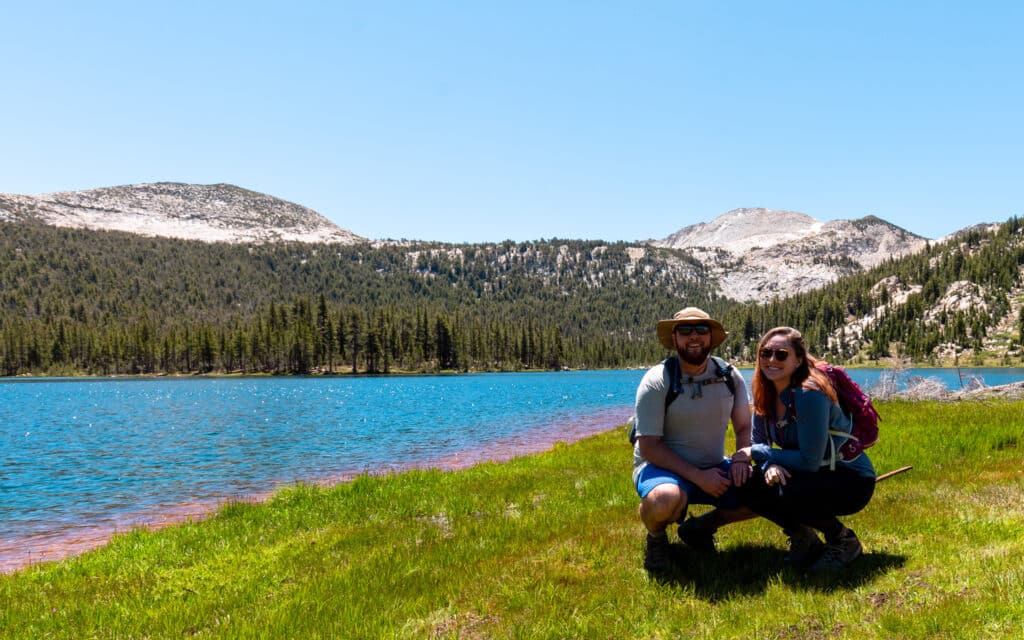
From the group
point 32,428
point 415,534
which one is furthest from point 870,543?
point 32,428

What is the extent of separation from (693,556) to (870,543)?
231 centimetres

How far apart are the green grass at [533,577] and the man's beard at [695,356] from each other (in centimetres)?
247

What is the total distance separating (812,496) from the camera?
6.91 meters

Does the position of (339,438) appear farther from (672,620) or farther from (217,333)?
(217,333)

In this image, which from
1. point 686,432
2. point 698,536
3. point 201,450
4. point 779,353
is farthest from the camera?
point 201,450

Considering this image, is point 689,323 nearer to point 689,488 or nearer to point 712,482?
point 712,482

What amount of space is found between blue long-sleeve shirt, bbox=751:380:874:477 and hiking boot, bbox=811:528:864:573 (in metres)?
0.84

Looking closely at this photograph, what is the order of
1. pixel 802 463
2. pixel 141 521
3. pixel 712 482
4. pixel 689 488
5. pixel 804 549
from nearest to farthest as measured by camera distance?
1. pixel 802 463
2. pixel 712 482
3. pixel 804 549
4. pixel 689 488
5. pixel 141 521

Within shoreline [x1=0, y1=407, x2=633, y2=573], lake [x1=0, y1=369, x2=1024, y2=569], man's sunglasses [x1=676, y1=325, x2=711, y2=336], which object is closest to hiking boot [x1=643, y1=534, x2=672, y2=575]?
man's sunglasses [x1=676, y1=325, x2=711, y2=336]

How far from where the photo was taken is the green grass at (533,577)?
5.82m

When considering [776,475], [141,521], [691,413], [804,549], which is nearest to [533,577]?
[691,413]

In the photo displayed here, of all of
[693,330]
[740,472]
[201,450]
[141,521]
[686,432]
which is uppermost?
[693,330]

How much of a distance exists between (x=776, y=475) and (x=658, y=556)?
1.75 m

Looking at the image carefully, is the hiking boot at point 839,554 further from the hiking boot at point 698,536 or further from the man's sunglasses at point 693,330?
the man's sunglasses at point 693,330
